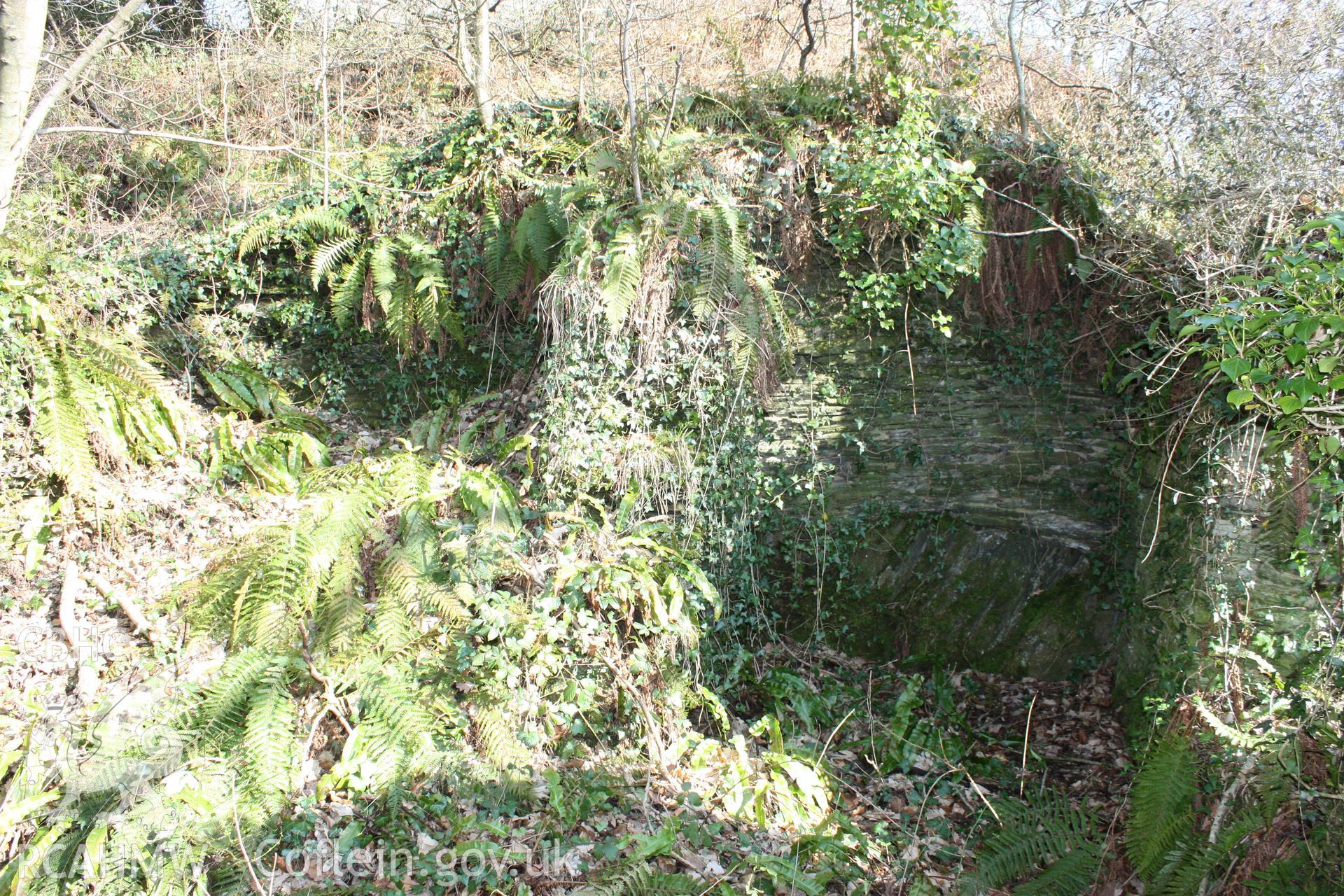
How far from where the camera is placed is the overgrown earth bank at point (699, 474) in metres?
3.53

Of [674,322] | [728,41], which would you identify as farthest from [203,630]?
[728,41]

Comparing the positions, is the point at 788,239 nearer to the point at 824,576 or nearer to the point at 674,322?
the point at 674,322

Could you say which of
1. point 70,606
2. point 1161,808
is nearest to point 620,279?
point 70,606

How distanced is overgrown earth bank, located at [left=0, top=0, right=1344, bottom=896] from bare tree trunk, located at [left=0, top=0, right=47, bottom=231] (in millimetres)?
25

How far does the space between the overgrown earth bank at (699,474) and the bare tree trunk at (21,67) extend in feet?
0.09

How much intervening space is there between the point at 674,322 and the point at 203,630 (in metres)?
3.37

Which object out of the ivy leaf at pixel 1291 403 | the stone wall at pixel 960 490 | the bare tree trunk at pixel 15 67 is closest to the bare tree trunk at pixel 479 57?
the bare tree trunk at pixel 15 67

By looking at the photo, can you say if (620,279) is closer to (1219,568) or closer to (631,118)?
(631,118)

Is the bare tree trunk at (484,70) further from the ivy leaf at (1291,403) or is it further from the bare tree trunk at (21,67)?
the ivy leaf at (1291,403)

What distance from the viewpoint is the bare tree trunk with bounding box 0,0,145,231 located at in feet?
13.1

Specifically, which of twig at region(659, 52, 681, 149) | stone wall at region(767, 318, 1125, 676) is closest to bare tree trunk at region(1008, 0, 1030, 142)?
stone wall at region(767, 318, 1125, 676)

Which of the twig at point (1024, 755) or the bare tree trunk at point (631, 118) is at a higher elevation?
the bare tree trunk at point (631, 118)

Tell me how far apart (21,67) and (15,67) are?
0.10ft

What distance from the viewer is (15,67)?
4094 mm
